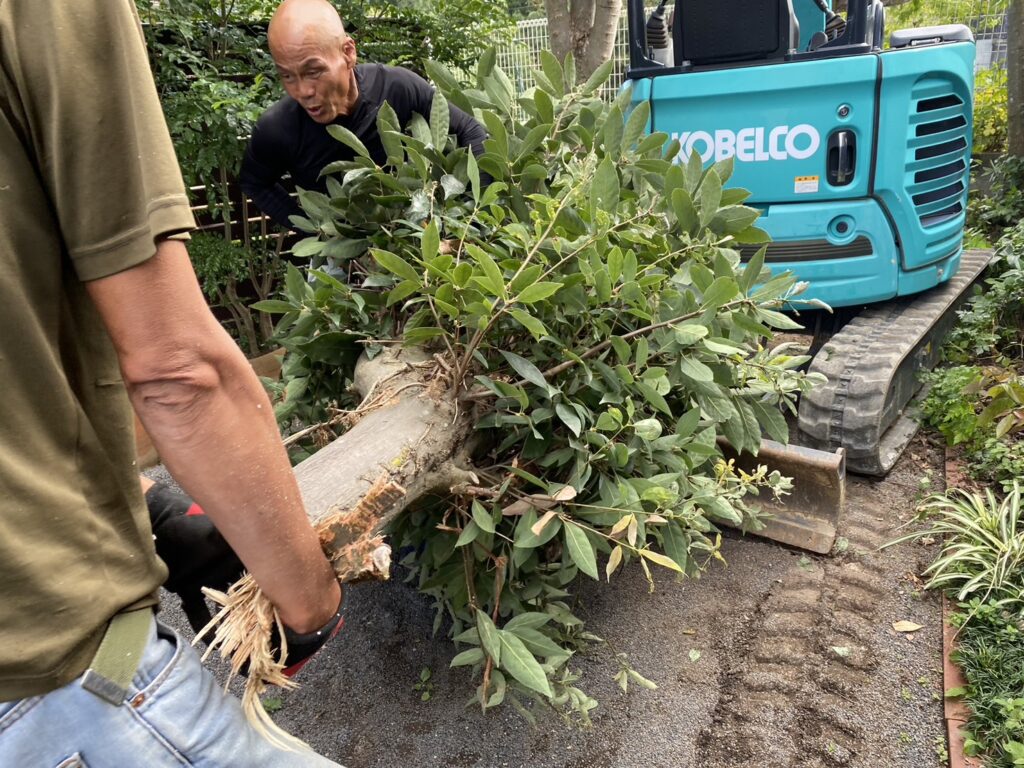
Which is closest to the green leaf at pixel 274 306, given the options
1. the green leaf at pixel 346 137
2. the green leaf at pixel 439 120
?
the green leaf at pixel 346 137

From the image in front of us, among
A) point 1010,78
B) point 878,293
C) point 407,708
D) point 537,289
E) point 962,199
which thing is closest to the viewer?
point 537,289

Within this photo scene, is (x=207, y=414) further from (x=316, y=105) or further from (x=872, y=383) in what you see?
(x=872, y=383)

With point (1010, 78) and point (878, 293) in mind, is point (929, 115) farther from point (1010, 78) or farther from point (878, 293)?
point (1010, 78)

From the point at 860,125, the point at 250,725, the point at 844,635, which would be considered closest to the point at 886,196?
the point at 860,125

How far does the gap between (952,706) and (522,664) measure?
1.59m

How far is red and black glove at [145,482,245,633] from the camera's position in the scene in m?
1.70

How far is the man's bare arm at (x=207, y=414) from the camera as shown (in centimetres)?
90

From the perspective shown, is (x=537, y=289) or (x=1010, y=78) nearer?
(x=537, y=289)

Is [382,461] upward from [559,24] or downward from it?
downward

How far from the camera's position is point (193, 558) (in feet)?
5.56

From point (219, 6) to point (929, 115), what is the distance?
430 cm

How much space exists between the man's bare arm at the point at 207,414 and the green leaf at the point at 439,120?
1.54 metres

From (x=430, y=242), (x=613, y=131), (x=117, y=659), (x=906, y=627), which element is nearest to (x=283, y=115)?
(x=613, y=131)

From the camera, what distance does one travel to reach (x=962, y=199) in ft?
14.8
